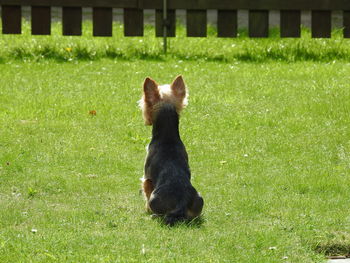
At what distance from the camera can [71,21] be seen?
14.1 m

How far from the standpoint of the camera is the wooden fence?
1398cm

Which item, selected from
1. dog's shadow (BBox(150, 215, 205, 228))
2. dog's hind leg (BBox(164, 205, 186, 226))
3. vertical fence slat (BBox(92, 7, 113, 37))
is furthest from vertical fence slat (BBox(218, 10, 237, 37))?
dog's hind leg (BBox(164, 205, 186, 226))

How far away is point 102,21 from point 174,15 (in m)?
1.18

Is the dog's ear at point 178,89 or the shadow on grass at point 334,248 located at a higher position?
the dog's ear at point 178,89

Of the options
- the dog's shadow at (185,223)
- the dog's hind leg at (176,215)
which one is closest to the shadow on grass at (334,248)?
the dog's shadow at (185,223)

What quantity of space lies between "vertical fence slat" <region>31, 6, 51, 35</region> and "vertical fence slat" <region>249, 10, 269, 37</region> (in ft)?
10.8

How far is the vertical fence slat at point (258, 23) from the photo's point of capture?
1418 centimetres

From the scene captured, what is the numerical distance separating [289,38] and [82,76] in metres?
4.32

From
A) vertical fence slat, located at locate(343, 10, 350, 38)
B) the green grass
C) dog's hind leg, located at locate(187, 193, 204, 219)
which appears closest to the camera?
dog's hind leg, located at locate(187, 193, 204, 219)

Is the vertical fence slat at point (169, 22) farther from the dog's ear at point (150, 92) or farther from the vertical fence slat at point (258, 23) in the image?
the dog's ear at point (150, 92)

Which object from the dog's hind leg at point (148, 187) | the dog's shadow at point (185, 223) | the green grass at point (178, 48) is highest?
the green grass at point (178, 48)

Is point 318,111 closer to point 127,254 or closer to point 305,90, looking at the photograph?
point 305,90

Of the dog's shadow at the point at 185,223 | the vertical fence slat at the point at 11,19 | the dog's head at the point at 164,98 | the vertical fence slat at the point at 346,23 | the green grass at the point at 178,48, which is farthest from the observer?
the vertical fence slat at the point at 346,23

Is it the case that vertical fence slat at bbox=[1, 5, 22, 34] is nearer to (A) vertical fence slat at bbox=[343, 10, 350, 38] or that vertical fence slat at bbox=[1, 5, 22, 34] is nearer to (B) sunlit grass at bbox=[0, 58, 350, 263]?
(B) sunlit grass at bbox=[0, 58, 350, 263]
